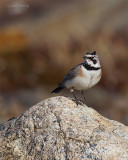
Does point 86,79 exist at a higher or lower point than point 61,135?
higher

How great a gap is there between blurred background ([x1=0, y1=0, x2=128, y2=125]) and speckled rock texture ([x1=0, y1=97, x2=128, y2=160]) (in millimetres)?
9569

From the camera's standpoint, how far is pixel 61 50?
90.8ft

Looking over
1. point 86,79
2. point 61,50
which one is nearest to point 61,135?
point 86,79

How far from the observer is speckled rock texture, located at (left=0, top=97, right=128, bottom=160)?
804cm

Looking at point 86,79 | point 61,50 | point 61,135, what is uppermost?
point 61,50

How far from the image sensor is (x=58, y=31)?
29.7 m

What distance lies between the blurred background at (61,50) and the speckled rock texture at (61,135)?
9.57 metres

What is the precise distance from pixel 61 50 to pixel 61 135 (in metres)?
19.5

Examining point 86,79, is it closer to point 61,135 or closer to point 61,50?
point 61,135

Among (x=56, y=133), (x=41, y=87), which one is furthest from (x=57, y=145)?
(x=41, y=87)

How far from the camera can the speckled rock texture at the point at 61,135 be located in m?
8.04

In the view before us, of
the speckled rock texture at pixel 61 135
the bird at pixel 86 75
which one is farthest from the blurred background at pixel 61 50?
the speckled rock texture at pixel 61 135

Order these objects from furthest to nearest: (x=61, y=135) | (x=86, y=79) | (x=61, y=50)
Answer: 1. (x=61, y=50)
2. (x=86, y=79)
3. (x=61, y=135)

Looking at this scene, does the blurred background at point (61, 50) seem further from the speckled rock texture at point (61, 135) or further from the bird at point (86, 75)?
the speckled rock texture at point (61, 135)
